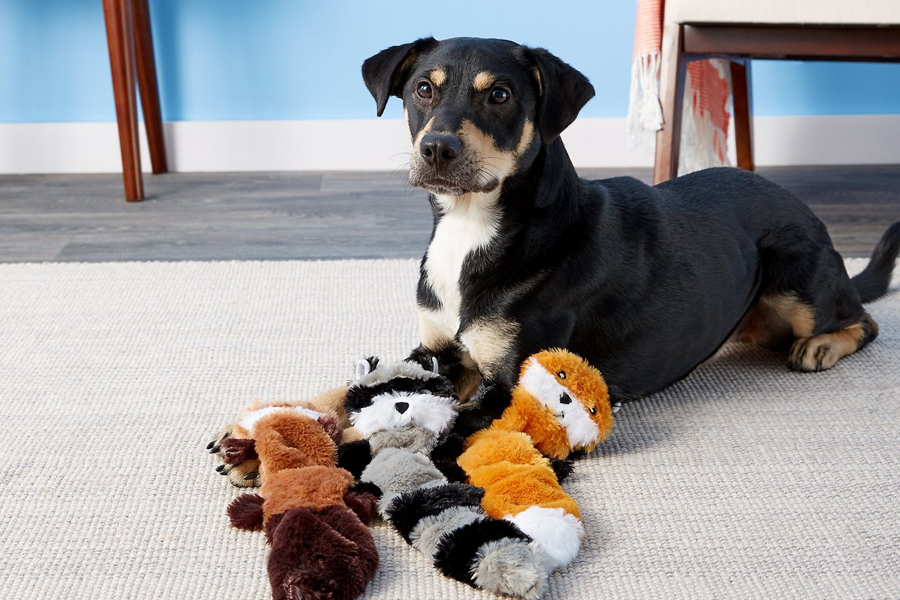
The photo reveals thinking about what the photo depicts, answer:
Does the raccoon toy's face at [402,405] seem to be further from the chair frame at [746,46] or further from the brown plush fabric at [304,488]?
the chair frame at [746,46]

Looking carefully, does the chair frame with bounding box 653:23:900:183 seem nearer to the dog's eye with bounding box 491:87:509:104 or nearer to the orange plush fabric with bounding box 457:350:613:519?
the dog's eye with bounding box 491:87:509:104

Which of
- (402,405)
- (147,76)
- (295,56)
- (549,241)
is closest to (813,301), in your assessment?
(549,241)

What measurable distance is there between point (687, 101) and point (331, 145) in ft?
5.42

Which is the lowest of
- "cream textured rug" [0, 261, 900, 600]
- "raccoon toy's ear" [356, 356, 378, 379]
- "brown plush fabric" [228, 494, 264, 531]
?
"cream textured rug" [0, 261, 900, 600]

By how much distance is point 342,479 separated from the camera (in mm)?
1546

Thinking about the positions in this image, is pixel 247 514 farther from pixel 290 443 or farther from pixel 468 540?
pixel 468 540

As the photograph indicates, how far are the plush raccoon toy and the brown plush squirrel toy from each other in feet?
0.18

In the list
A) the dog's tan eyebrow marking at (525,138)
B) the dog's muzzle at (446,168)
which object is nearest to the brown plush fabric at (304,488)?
the dog's muzzle at (446,168)

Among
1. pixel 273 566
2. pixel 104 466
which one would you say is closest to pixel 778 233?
pixel 273 566

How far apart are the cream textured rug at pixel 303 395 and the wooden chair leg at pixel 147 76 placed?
150cm

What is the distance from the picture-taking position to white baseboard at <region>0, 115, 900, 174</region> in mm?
4234

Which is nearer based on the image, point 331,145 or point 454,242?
point 454,242

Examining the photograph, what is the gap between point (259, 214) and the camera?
12.1ft

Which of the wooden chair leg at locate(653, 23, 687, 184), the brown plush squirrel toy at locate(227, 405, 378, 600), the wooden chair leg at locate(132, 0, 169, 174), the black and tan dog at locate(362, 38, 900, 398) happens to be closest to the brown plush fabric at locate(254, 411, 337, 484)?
the brown plush squirrel toy at locate(227, 405, 378, 600)
